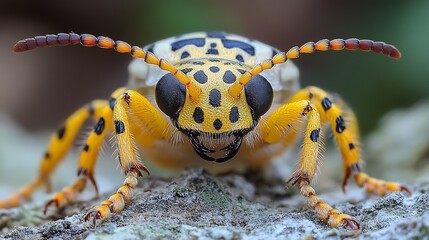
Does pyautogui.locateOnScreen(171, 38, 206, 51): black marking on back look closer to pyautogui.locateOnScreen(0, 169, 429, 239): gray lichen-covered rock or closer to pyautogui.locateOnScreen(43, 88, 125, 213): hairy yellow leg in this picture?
pyautogui.locateOnScreen(43, 88, 125, 213): hairy yellow leg

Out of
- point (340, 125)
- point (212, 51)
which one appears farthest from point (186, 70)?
point (340, 125)

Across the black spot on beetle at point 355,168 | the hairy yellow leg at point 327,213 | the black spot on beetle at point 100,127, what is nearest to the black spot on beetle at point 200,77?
the black spot on beetle at point 100,127

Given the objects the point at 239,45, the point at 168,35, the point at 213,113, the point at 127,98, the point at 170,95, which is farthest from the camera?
the point at 168,35

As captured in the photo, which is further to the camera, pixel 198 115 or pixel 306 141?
pixel 306 141

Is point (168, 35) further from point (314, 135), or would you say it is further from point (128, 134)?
point (314, 135)

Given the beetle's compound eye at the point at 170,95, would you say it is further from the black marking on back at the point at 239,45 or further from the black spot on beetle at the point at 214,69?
the black marking on back at the point at 239,45

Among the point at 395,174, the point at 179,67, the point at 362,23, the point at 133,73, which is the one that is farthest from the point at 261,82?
the point at 362,23

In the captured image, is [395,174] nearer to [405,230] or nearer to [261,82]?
[261,82]
